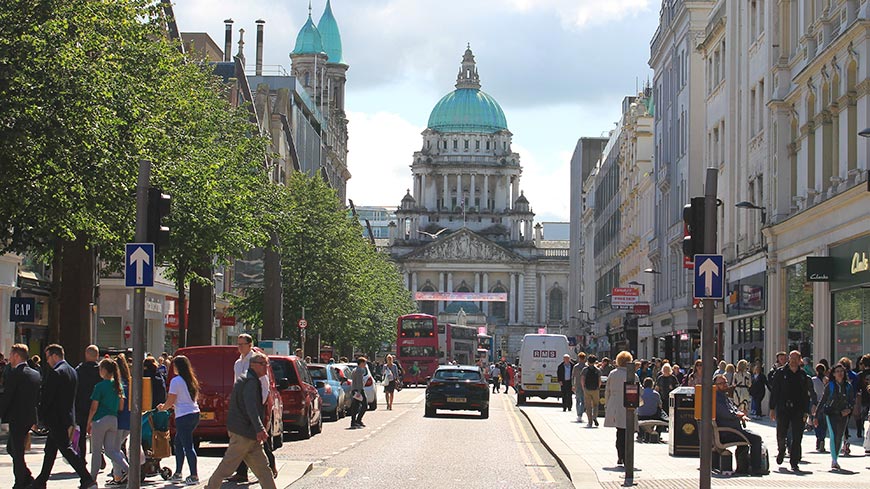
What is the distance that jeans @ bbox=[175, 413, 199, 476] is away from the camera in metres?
17.9

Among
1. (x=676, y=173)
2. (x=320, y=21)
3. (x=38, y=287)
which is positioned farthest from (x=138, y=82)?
(x=320, y=21)

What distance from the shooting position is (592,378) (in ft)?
116

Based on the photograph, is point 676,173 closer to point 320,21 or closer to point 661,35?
point 661,35

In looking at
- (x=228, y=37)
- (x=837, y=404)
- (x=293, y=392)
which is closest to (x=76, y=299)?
(x=293, y=392)

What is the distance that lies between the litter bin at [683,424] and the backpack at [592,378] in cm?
1200

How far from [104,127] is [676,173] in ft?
139

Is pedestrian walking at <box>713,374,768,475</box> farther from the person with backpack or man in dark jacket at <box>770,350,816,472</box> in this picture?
the person with backpack

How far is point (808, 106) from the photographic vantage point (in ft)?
114

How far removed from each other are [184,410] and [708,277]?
6565 millimetres

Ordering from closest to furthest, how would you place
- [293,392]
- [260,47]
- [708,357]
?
[708,357], [293,392], [260,47]

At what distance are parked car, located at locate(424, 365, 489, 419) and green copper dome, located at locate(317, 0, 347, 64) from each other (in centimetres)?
10508

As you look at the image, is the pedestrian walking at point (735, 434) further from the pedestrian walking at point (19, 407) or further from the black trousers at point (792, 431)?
the pedestrian walking at point (19, 407)

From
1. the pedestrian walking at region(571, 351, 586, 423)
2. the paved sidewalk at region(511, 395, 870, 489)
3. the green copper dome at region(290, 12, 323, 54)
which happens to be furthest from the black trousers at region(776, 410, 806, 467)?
the green copper dome at region(290, 12, 323, 54)

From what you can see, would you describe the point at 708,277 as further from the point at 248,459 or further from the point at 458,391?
the point at 458,391
